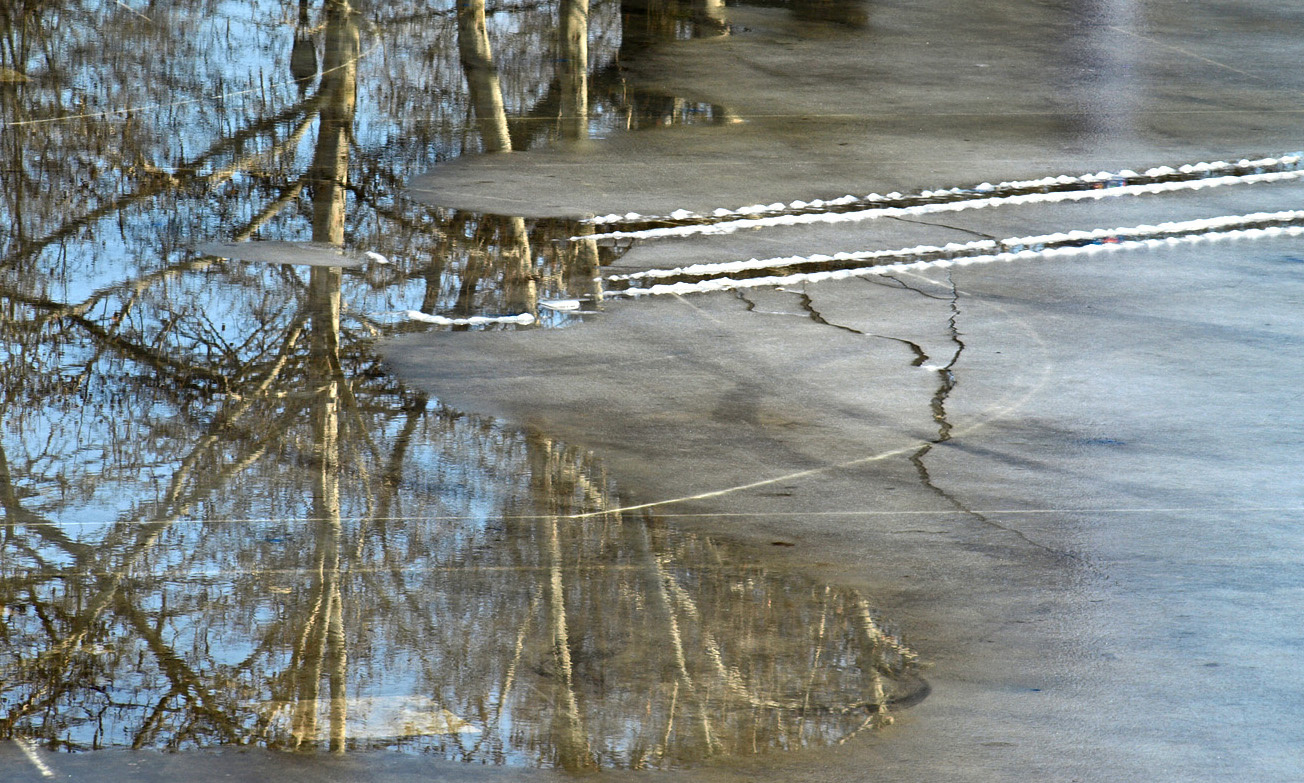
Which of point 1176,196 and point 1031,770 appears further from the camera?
point 1176,196

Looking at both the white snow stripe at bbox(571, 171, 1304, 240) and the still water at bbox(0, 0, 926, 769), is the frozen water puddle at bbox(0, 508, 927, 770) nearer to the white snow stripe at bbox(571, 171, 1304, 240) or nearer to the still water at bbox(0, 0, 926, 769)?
the still water at bbox(0, 0, 926, 769)

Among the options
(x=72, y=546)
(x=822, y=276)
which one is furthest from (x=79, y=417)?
(x=822, y=276)

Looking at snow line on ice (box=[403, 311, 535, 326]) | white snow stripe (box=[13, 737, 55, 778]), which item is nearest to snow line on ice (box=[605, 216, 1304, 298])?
snow line on ice (box=[403, 311, 535, 326])

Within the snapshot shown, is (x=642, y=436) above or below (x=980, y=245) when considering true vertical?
below

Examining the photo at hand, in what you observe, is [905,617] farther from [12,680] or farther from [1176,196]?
[1176,196]

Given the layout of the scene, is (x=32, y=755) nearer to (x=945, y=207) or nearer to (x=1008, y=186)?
(x=945, y=207)

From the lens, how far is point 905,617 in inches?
177

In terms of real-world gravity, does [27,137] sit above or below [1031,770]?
above

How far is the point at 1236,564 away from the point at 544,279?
373 cm

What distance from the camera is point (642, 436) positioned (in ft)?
18.8

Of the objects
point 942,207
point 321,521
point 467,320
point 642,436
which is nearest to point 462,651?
point 321,521

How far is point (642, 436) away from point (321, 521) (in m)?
1.33

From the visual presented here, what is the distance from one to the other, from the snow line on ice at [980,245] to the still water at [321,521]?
52 centimetres

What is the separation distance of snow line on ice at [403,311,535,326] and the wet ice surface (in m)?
0.04
